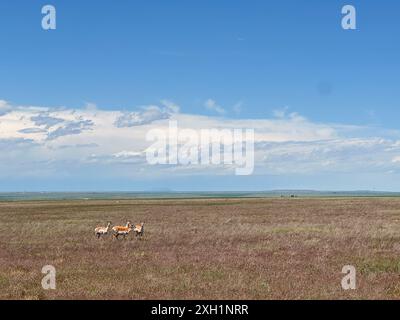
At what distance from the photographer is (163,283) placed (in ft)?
49.5

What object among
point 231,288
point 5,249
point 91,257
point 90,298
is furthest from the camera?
point 5,249

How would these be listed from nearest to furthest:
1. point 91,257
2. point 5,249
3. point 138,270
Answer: point 138,270 < point 91,257 < point 5,249

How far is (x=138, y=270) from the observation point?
17688mm

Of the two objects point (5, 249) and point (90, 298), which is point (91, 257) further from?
point (90, 298)
